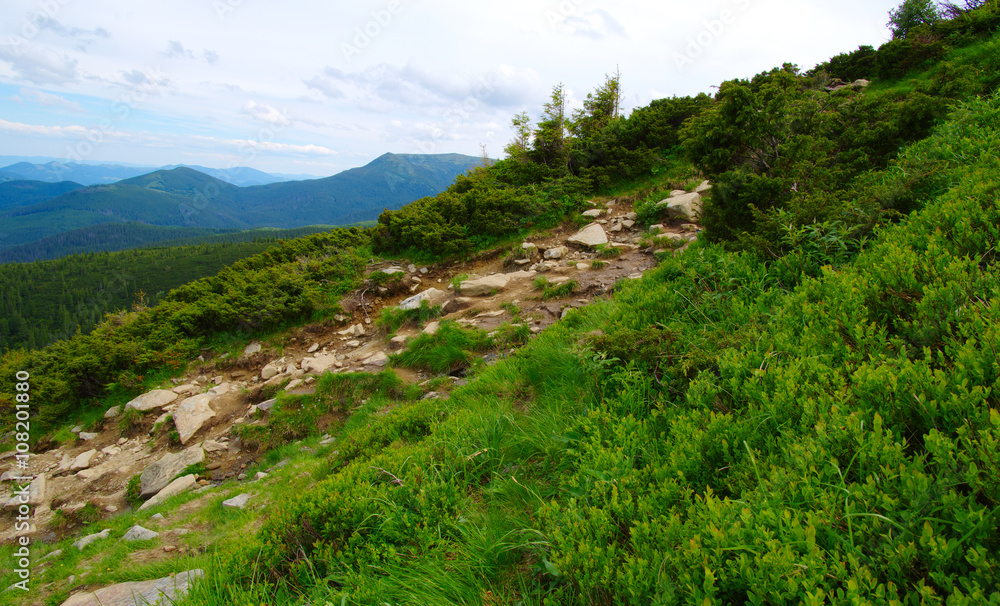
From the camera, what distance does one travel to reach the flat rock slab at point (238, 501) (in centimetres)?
496

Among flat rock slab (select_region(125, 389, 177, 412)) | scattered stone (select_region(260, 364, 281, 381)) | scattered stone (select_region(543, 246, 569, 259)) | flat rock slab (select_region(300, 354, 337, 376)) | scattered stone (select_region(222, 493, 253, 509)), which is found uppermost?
scattered stone (select_region(543, 246, 569, 259))

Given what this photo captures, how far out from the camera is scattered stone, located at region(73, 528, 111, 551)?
489 cm

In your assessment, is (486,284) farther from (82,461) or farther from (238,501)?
(82,461)

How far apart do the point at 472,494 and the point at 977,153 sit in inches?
268

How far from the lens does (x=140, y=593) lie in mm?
3246

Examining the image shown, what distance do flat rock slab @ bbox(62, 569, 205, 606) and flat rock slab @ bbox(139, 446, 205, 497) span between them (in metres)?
3.08

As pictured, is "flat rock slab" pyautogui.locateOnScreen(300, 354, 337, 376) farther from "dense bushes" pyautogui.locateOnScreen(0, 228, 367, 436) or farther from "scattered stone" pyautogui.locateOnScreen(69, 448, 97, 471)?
"scattered stone" pyautogui.locateOnScreen(69, 448, 97, 471)

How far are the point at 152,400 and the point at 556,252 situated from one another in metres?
9.49

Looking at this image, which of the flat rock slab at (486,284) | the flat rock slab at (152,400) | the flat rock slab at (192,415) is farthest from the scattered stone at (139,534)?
the flat rock slab at (486,284)

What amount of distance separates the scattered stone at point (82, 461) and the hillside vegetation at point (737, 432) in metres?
3.81

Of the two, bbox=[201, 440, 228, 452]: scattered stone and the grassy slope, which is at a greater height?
the grassy slope

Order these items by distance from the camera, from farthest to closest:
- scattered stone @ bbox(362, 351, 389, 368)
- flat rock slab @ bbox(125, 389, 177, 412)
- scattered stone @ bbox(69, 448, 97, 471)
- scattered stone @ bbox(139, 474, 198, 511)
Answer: flat rock slab @ bbox(125, 389, 177, 412)
scattered stone @ bbox(362, 351, 389, 368)
scattered stone @ bbox(69, 448, 97, 471)
scattered stone @ bbox(139, 474, 198, 511)

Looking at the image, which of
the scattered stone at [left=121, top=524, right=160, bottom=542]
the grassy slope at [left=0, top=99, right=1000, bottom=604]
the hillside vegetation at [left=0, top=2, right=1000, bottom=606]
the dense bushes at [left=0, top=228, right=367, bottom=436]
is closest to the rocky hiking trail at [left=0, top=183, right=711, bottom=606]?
the scattered stone at [left=121, top=524, right=160, bottom=542]

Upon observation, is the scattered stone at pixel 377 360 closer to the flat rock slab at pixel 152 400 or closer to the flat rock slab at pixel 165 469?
the flat rock slab at pixel 165 469
